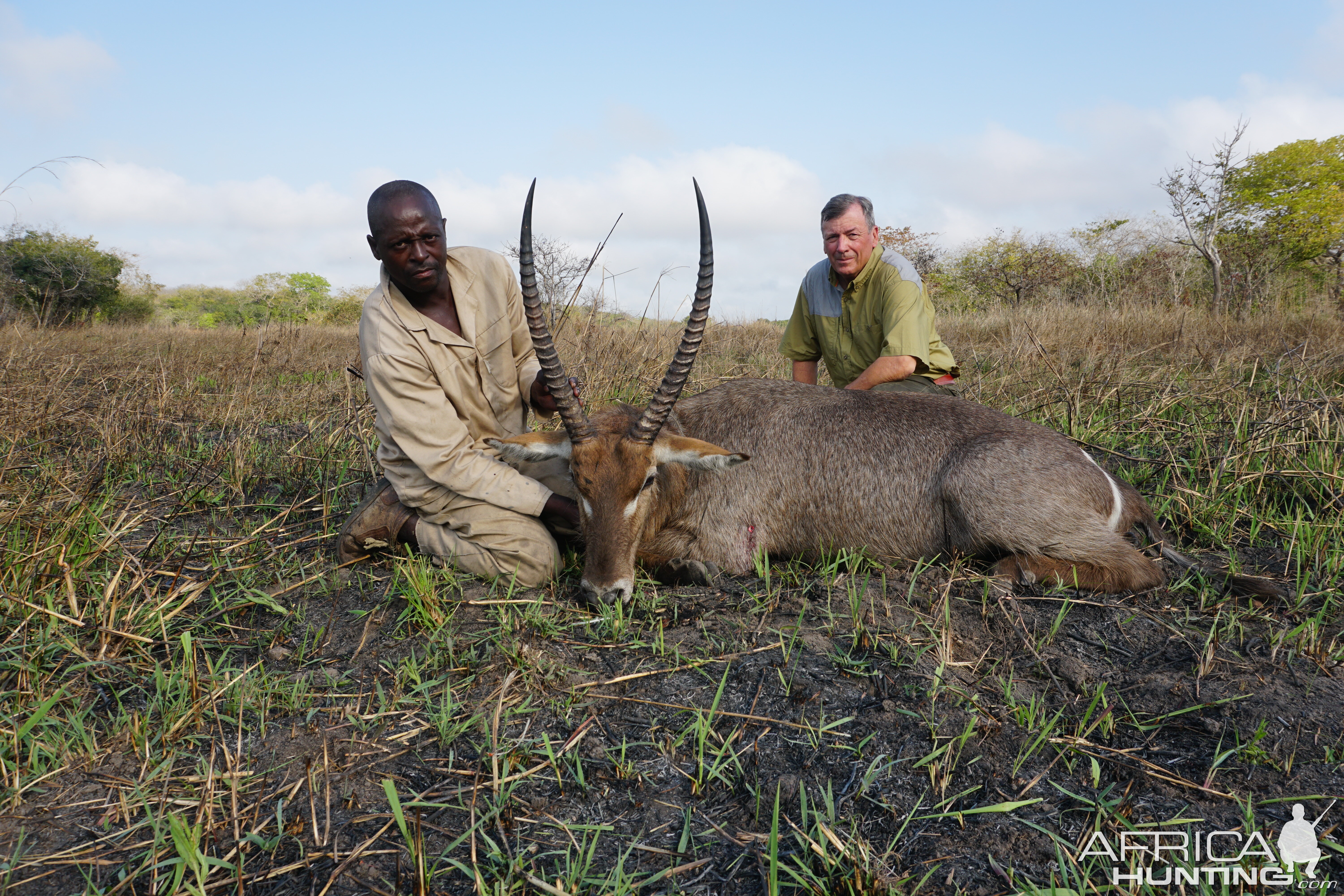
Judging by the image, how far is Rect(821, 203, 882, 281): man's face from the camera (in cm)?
552

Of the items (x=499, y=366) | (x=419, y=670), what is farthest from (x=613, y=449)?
(x=419, y=670)

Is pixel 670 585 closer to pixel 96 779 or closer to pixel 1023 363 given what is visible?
pixel 96 779

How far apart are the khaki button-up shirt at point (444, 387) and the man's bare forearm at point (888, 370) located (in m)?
2.50

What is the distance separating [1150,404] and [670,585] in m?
4.37

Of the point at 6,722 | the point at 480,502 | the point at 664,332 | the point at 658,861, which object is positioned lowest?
the point at 658,861

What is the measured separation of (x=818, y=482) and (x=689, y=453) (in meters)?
0.82

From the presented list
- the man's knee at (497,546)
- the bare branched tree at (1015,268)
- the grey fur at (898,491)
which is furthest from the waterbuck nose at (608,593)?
the bare branched tree at (1015,268)

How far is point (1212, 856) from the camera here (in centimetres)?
204

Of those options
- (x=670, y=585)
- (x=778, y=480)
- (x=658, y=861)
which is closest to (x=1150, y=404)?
(x=778, y=480)

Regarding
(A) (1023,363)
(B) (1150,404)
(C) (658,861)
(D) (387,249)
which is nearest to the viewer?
(C) (658,861)

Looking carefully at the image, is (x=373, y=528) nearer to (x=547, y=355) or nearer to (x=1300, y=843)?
(x=547, y=355)

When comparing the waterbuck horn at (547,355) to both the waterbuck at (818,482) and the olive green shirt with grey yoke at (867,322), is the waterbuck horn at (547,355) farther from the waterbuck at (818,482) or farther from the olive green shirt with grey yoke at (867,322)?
the olive green shirt with grey yoke at (867,322)

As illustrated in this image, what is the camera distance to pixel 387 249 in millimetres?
3709

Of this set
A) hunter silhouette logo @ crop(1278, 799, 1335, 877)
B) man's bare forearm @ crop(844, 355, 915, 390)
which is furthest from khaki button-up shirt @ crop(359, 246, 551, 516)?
hunter silhouette logo @ crop(1278, 799, 1335, 877)
